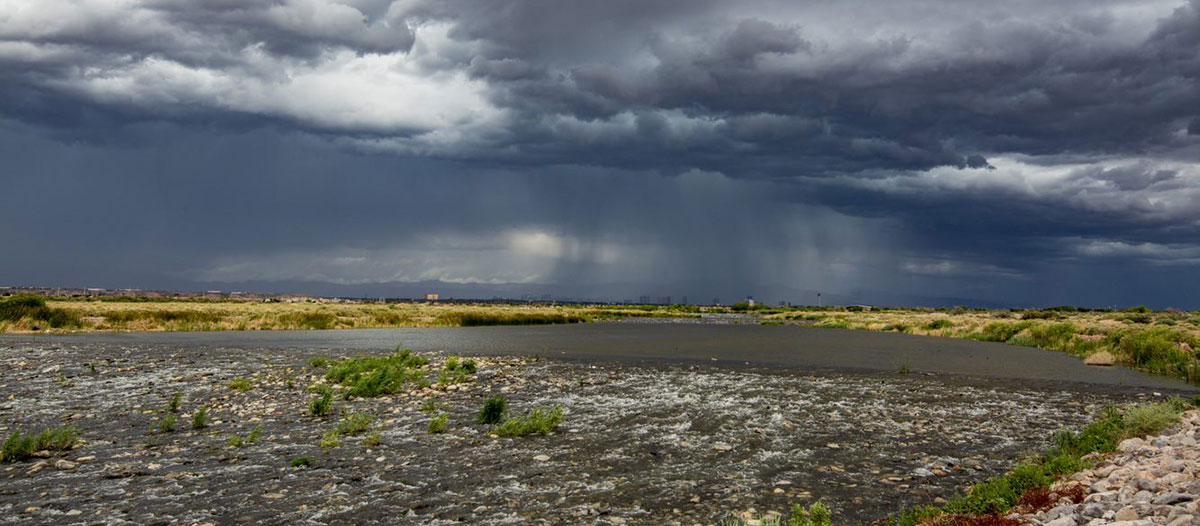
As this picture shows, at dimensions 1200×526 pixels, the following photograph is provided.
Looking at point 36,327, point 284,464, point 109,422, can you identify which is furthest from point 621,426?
point 36,327

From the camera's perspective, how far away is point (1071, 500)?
10.4 metres

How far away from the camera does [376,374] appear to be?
2597 centimetres

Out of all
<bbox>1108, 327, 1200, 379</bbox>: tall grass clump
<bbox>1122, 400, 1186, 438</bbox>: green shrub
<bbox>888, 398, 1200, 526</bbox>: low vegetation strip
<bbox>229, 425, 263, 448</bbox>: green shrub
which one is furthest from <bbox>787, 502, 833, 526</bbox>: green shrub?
<bbox>1108, 327, 1200, 379</bbox>: tall grass clump

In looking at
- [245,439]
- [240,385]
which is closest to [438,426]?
[245,439]

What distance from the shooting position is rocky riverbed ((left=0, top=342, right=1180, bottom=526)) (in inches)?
473

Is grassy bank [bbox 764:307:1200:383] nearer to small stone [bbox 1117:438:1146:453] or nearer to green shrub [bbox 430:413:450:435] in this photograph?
small stone [bbox 1117:438:1146:453]

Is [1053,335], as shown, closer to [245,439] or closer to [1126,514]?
[1126,514]

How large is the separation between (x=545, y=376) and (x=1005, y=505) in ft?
74.7

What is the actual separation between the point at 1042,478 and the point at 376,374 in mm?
21641

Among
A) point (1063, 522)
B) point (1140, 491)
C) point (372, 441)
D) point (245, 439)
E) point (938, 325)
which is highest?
point (1140, 491)

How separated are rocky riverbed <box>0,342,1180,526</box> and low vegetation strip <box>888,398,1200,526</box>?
1.01 meters

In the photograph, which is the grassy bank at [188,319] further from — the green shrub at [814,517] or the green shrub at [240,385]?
the green shrub at [814,517]

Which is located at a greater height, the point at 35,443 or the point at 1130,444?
the point at 1130,444

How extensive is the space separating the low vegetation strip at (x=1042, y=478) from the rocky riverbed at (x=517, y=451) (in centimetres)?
101
